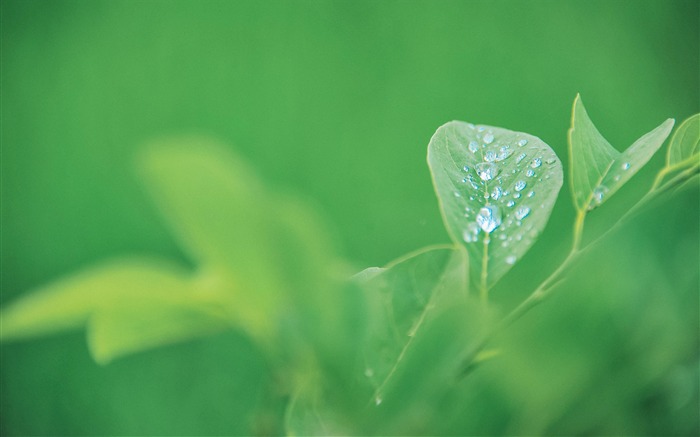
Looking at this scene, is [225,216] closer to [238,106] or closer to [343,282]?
[343,282]

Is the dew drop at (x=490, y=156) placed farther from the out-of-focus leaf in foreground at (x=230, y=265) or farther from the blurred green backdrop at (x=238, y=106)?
the blurred green backdrop at (x=238, y=106)

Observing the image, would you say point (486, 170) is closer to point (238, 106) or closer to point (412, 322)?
point (412, 322)

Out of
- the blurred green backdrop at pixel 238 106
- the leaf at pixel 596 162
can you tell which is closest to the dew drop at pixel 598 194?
the leaf at pixel 596 162

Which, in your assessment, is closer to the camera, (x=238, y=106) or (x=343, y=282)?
(x=343, y=282)

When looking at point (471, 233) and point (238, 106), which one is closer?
point (471, 233)

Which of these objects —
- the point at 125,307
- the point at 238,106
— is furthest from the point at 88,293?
the point at 238,106

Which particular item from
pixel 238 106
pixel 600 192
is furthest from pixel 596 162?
pixel 238 106
